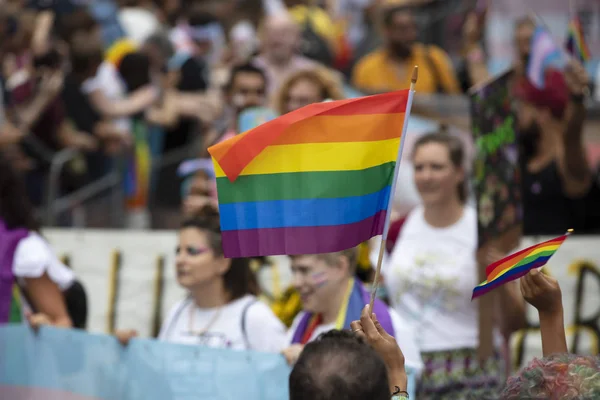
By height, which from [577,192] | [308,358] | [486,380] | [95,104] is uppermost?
[95,104]

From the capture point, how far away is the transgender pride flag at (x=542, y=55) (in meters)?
7.19

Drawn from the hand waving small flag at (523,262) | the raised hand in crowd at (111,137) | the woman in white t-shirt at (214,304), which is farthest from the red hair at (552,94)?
the hand waving small flag at (523,262)

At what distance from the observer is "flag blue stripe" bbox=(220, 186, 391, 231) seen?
160 inches

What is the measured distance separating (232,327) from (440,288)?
1079mm

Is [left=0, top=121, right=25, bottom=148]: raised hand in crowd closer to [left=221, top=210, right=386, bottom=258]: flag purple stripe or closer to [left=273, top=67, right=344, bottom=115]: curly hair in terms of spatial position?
[left=273, top=67, right=344, bottom=115]: curly hair

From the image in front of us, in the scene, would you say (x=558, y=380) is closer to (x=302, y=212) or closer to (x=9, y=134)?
(x=302, y=212)

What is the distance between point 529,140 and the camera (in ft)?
25.9

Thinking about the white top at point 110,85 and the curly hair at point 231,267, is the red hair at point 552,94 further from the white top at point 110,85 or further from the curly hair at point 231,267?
the white top at point 110,85

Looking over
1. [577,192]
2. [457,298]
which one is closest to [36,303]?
[457,298]

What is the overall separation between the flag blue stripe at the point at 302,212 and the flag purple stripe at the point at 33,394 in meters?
2.04

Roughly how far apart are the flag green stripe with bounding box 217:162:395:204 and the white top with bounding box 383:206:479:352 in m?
1.87

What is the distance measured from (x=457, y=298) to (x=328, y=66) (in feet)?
19.9

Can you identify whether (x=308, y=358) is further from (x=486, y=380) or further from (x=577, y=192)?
(x=577, y=192)

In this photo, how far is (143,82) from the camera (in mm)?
10102
